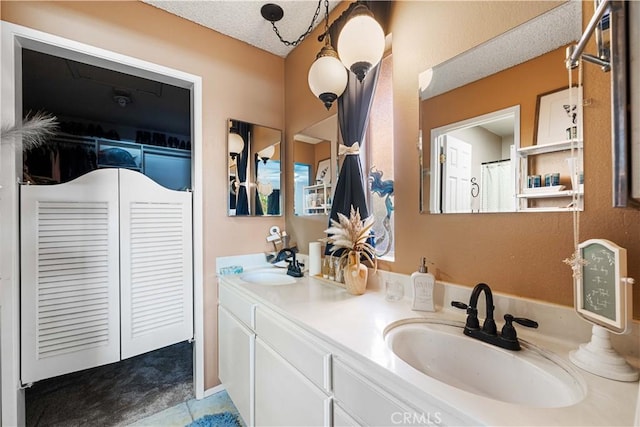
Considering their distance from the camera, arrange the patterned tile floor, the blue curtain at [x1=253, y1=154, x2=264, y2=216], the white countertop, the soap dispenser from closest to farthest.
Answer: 1. the white countertop
2. the soap dispenser
3. the patterned tile floor
4. the blue curtain at [x1=253, y1=154, x2=264, y2=216]

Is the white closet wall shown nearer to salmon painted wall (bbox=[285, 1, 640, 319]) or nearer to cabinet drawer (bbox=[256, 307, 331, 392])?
cabinet drawer (bbox=[256, 307, 331, 392])

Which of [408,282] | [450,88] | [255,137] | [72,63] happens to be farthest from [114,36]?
[408,282]

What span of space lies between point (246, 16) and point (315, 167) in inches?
42.3

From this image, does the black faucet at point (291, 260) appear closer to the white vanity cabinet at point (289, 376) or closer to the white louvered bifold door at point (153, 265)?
the white vanity cabinet at point (289, 376)

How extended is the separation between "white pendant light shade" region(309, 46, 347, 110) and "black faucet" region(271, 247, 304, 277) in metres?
1.05

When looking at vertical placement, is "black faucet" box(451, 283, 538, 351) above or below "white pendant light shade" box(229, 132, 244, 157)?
below

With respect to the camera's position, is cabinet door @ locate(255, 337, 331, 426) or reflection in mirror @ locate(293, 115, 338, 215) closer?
cabinet door @ locate(255, 337, 331, 426)

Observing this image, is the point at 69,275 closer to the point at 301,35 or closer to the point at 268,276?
the point at 268,276

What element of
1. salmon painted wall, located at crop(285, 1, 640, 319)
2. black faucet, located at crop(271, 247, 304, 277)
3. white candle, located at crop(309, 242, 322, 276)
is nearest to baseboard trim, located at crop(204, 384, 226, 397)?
black faucet, located at crop(271, 247, 304, 277)

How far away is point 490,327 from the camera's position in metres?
0.84

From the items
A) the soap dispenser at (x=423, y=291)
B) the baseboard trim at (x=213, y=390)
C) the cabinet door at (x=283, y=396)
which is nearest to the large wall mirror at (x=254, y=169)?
the cabinet door at (x=283, y=396)

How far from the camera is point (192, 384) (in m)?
1.87

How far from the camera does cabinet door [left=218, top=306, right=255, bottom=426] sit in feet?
4.47

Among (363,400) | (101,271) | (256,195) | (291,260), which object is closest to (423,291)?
(363,400)
